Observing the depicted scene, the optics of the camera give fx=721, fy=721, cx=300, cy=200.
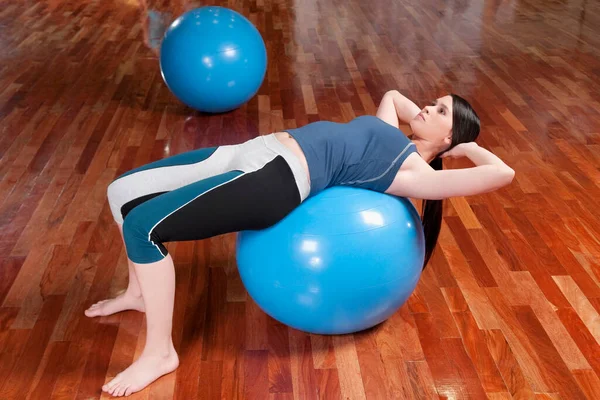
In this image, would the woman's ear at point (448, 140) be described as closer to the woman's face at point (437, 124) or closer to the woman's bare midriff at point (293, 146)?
the woman's face at point (437, 124)

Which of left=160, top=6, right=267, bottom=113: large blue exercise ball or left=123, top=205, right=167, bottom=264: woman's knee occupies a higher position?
left=123, top=205, right=167, bottom=264: woman's knee

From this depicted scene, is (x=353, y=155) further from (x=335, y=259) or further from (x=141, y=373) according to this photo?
(x=141, y=373)

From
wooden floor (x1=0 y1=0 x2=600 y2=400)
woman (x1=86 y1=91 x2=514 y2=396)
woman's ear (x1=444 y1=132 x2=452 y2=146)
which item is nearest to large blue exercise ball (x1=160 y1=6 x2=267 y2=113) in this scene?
wooden floor (x1=0 y1=0 x2=600 y2=400)

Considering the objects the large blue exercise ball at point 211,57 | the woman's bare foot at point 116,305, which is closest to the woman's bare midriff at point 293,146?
the woman's bare foot at point 116,305

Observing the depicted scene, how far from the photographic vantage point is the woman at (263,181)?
Result: 78.5 inches

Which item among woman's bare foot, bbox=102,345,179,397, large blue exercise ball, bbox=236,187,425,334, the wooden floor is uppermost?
large blue exercise ball, bbox=236,187,425,334

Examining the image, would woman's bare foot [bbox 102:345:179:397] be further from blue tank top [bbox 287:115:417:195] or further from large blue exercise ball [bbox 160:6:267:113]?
large blue exercise ball [bbox 160:6:267:113]

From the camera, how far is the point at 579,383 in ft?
6.79

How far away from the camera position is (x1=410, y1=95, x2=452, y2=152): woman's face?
2.20 metres

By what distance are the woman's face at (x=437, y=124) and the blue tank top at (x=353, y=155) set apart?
0.31ft

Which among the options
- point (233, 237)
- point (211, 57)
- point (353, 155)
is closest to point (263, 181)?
point (353, 155)

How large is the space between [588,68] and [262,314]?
334 cm

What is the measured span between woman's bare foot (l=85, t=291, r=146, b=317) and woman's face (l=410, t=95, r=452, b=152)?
3.48 ft

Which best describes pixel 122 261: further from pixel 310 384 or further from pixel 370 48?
pixel 370 48
